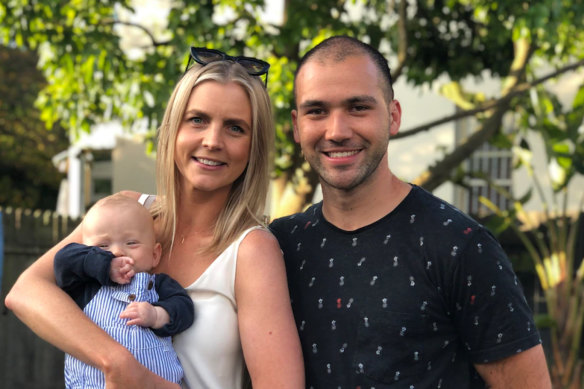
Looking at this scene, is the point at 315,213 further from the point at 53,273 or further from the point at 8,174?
the point at 8,174

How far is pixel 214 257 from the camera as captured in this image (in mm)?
2750

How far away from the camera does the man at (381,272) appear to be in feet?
7.80

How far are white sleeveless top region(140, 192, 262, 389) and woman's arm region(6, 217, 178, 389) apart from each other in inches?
6.2

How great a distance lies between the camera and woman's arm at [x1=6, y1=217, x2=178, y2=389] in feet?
7.97

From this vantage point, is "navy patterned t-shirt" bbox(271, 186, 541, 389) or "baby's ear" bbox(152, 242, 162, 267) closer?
"navy patterned t-shirt" bbox(271, 186, 541, 389)

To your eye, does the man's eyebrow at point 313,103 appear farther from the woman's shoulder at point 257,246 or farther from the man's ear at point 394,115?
the woman's shoulder at point 257,246

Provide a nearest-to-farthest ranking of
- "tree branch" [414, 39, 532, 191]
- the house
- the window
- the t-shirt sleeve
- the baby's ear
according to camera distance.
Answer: the t-shirt sleeve → the baby's ear → "tree branch" [414, 39, 532, 191] → the window → the house

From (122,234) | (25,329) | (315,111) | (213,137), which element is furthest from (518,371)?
(25,329)

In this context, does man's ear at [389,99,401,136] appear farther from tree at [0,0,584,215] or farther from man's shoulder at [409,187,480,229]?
tree at [0,0,584,215]

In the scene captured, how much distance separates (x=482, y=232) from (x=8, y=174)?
2317cm

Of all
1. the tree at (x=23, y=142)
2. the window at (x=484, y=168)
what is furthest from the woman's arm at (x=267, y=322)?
the tree at (x=23, y=142)

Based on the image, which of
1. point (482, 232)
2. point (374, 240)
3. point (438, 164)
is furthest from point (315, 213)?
point (438, 164)

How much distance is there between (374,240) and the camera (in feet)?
8.37

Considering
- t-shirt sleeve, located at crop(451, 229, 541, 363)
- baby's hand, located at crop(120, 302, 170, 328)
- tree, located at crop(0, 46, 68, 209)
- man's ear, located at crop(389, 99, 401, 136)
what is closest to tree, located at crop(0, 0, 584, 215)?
man's ear, located at crop(389, 99, 401, 136)
